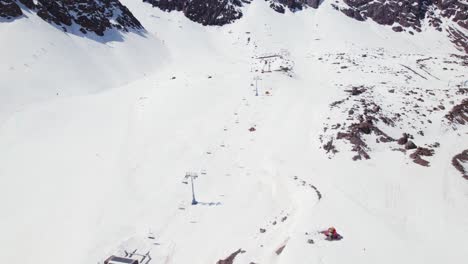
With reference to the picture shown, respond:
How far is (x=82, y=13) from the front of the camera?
61594 mm

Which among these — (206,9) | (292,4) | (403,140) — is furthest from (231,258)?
(292,4)

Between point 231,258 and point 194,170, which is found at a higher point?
point 194,170

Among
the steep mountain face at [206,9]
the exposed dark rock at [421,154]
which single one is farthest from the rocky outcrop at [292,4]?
the exposed dark rock at [421,154]

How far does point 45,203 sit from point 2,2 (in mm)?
39676

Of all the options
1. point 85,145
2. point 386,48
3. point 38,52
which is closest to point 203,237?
point 85,145

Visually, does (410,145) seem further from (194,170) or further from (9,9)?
(9,9)

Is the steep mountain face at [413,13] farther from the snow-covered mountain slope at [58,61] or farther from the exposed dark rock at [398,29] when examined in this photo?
the snow-covered mountain slope at [58,61]

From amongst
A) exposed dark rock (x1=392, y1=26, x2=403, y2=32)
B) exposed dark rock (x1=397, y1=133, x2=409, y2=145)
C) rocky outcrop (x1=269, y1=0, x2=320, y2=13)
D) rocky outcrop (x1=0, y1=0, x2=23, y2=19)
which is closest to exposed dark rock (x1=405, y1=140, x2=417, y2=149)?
exposed dark rock (x1=397, y1=133, x2=409, y2=145)

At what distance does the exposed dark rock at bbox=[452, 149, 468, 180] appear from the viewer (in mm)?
25497

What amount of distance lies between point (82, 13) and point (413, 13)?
248 ft

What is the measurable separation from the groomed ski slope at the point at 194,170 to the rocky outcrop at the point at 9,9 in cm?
237

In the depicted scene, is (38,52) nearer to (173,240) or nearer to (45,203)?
(45,203)

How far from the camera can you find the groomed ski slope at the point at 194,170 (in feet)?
64.4

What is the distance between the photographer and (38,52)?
151 ft
